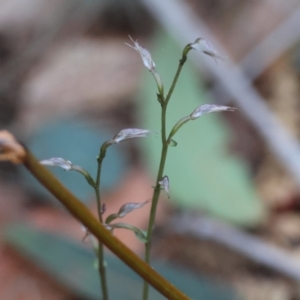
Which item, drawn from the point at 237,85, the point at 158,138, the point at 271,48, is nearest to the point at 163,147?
the point at 158,138

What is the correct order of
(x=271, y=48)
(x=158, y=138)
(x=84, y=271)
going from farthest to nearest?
(x=271, y=48) → (x=158, y=138) → (x=84, y=271)

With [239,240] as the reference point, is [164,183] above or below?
below

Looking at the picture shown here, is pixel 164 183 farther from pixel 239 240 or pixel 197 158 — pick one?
pixel 197 158

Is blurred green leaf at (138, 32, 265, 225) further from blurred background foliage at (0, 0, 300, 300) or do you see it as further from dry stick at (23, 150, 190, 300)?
dry stick at (23, 150, 190, 300)

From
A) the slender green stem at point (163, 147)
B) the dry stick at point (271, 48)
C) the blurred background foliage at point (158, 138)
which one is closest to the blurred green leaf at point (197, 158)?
the blurred background foliage at point (158, 138)

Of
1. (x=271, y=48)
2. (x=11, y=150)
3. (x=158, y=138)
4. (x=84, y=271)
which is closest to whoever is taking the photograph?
(x=11, y=150)

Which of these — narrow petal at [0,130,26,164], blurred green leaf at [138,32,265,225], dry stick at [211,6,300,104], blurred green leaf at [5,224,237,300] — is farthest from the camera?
dry stick at [211,6,300,104]

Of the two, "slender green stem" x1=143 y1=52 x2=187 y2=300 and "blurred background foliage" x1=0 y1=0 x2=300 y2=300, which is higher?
"blurred background foliage" x1=0 y1=0 x2=300 y2=300

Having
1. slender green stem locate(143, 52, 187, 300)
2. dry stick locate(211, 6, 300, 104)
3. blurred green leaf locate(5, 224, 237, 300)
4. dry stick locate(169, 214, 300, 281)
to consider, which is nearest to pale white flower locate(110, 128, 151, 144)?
slender green stem locate(143, 52, 187, 300)

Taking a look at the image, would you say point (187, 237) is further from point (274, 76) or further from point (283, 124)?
point (274, 76)
